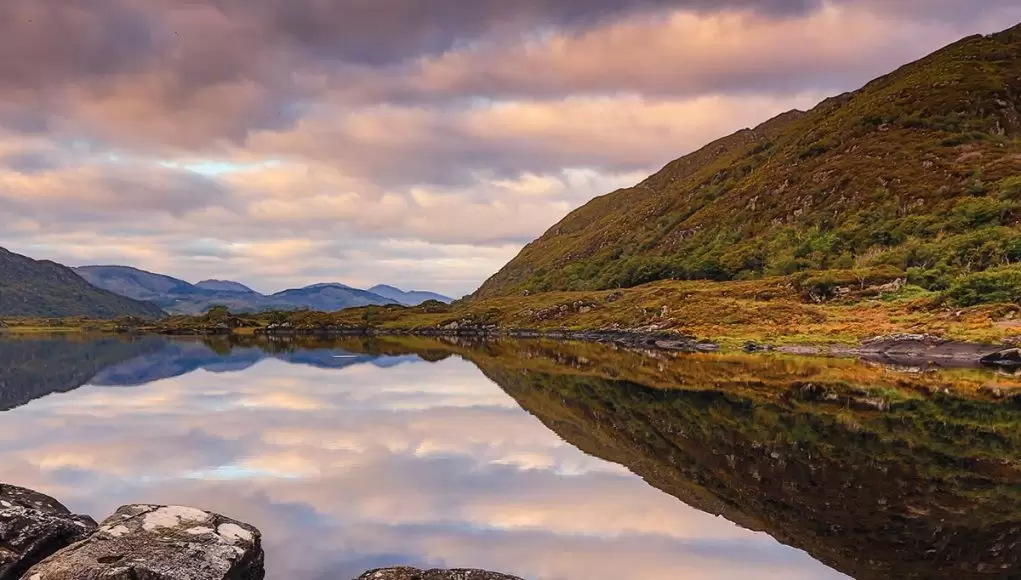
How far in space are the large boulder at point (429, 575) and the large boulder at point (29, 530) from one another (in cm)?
763

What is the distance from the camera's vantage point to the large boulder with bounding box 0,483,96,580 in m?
14.9

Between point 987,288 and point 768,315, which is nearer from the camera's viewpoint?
point 987,288

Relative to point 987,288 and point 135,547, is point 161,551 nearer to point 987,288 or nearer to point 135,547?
point 135,547

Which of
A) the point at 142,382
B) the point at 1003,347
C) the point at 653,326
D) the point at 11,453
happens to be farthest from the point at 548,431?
the point at 653,326

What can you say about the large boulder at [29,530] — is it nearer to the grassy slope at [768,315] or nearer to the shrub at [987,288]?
the grassy slope at [768,315]

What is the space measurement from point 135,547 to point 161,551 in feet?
1.82

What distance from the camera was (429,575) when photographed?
545 inches

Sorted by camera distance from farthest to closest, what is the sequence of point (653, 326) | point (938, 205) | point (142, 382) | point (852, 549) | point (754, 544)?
1. point (938, 205)
2. point (653, 326)
3. point (142, 382)
4. point (754, 544)
5. point (852, 549)

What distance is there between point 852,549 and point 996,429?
23658 millimetres

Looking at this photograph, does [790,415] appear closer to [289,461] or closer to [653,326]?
[289,461]

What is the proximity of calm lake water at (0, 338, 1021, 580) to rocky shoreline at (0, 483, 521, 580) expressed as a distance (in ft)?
8.43

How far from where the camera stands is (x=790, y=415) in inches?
1570

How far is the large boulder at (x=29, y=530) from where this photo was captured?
14906 millimetres

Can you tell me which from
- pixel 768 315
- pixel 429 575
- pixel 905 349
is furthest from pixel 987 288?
pixel 429 575
